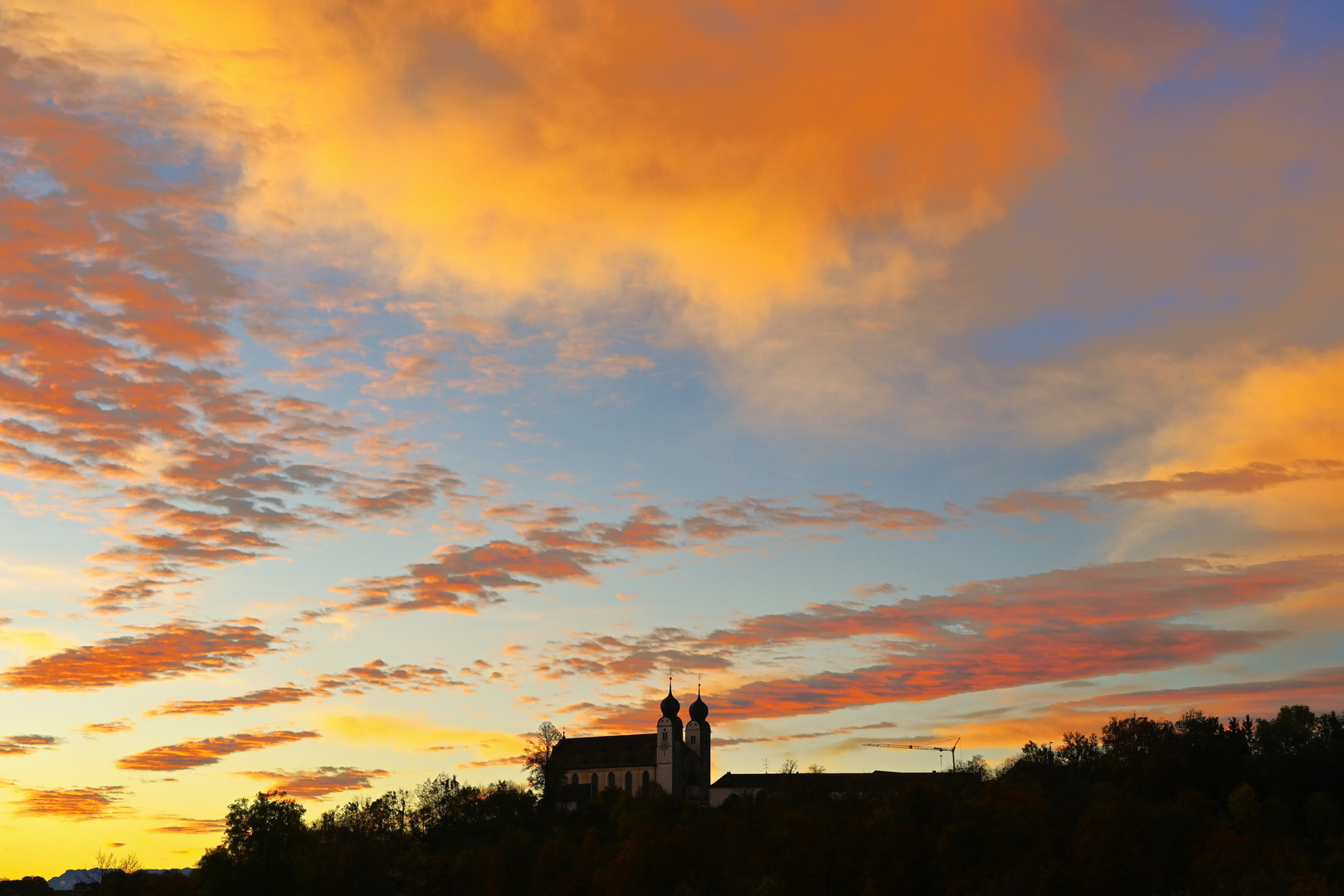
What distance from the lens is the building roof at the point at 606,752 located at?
175 m

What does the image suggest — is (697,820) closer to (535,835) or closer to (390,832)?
(535,835)

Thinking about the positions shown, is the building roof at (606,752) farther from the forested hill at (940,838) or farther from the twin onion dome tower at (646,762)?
the forested hill at (940,838)

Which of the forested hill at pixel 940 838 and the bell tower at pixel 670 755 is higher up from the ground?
the bell tower at pixel 670 755

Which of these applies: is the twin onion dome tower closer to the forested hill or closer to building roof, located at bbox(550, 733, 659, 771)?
building roof, located at bbox(550, 733, 659, 771)

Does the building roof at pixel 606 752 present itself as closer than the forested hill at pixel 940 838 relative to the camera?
No

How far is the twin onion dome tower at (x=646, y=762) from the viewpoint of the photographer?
172 metres

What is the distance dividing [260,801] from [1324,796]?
340ft

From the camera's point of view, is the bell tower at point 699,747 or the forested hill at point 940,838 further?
the bell tower at point 699,747

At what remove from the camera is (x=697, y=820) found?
148375mm

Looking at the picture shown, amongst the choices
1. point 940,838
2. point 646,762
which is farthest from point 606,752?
point 940,838

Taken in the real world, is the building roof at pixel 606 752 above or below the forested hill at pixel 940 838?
above

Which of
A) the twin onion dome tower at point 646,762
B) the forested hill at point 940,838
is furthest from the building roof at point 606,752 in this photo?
the forested hill at point 940,838

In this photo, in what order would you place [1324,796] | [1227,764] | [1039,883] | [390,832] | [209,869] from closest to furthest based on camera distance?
[209,869], [1039,883], [1324,796], [1227,764], [390,832]

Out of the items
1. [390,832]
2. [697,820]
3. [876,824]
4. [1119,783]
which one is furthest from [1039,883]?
[390,832]
